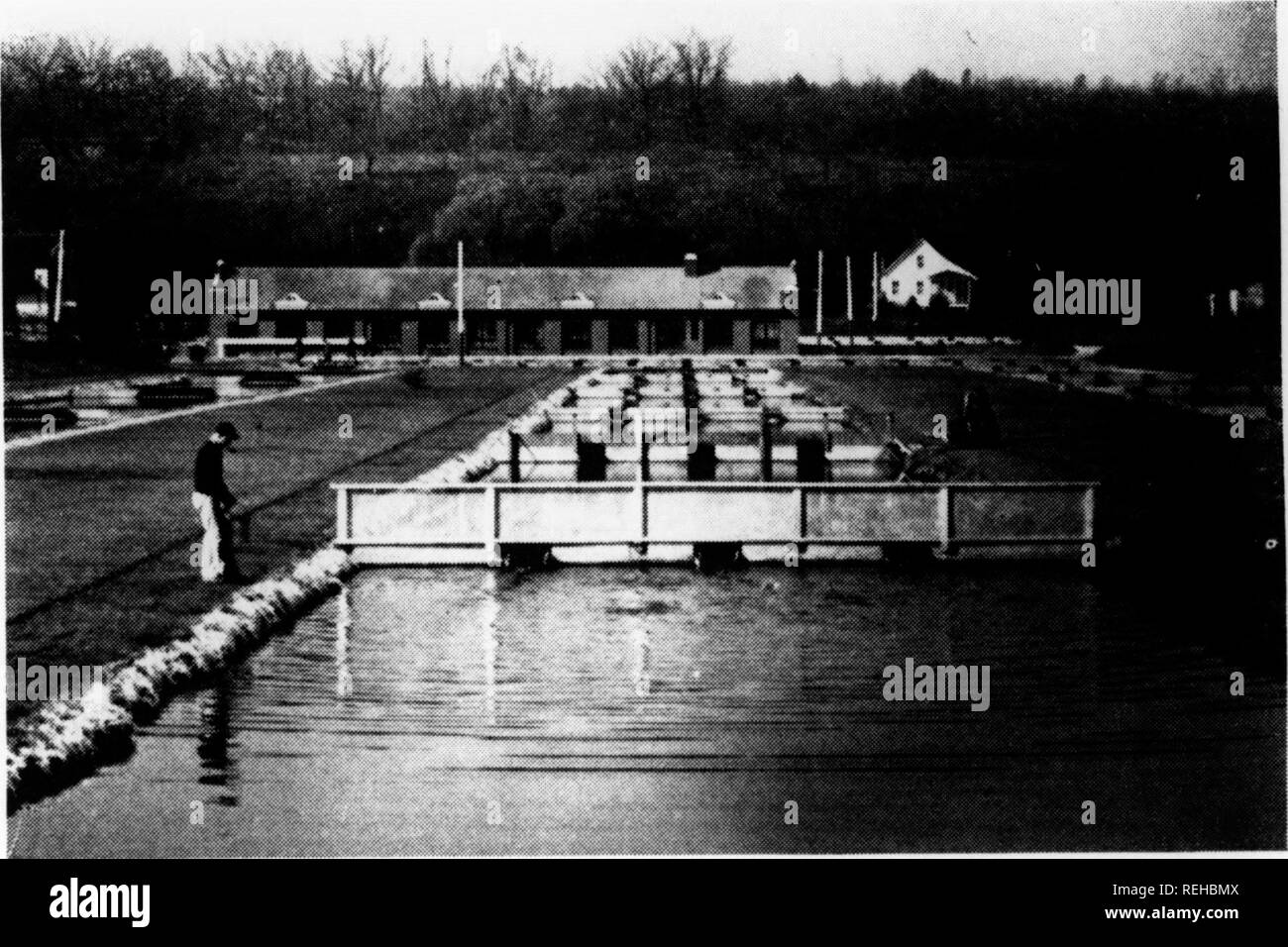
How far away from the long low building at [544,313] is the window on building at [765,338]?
0.18 feet

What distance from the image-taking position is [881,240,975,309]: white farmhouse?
→ 29652 millimetres

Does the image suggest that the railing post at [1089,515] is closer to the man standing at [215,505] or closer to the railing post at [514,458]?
the railing post at [514,458]

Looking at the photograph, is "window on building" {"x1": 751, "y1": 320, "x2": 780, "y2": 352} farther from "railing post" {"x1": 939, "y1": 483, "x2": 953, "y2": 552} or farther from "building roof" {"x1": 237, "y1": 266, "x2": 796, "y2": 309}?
"railing post" {"x1": 939, "y1": 483, "x2": 953, "y2": 552}

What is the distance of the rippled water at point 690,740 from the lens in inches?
377

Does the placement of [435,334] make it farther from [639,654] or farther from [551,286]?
[639,654]

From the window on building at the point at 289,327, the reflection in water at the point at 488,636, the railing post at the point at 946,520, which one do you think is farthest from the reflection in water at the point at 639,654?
the window on building at the point at 289,327

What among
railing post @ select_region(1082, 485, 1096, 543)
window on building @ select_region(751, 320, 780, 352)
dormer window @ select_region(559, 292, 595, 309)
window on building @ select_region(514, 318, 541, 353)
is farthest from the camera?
window on building @ select_region(514, 318, 541, 353)

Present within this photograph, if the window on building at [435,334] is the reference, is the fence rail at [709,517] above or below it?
below

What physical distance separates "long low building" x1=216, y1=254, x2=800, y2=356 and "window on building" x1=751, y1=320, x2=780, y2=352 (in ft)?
0.18

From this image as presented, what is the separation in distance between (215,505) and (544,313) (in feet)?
189

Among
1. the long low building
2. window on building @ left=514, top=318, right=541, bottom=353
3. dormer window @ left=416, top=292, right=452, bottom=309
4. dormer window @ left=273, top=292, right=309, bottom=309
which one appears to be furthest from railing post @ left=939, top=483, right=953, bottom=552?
window on building @ left=514, top=318, right=541, bottom=353

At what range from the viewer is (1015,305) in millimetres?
31094

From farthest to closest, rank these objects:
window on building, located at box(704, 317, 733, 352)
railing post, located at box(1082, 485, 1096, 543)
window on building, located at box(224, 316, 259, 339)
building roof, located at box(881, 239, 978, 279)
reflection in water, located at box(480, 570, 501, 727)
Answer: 1. window on building, located at box(704, 317, 733, 352)
2. window on building, located at box(224, 316, 259, 339)
3. building roof, located at box(881, 239, 978, 279)
4. railing post, located at box(1082, 485, 1096, 543)
5. reflection in water, located at box(480, 570, 501, 727)
